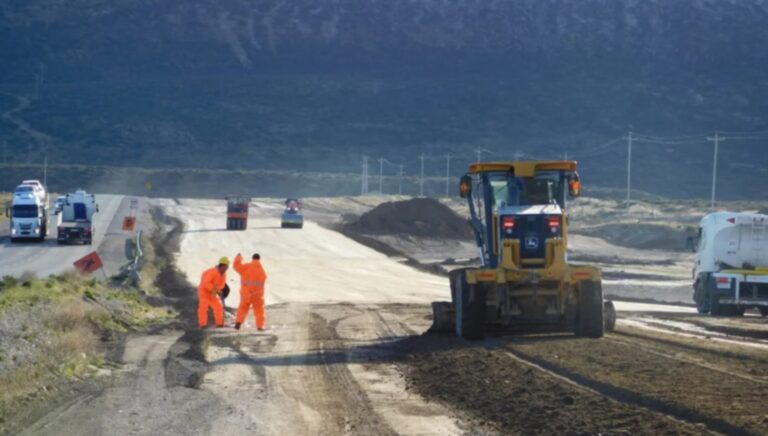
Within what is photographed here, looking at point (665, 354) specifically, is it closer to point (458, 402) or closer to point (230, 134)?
point (458, 402)

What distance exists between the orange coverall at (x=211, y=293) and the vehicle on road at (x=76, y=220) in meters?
39.8

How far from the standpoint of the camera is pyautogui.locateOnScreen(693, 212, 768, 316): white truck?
34.1 meters

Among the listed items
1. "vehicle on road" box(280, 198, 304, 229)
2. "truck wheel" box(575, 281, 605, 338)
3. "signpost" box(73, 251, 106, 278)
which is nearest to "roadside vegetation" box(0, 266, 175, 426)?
"signpost" box(73, 251, 106, 278)

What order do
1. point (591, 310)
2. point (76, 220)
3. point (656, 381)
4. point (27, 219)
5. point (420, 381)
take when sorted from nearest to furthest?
point (656, 381) → point (420, 381) → point (591, 310) → point (76, 220) → point (27, 219)

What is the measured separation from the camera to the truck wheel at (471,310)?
76.2 feet

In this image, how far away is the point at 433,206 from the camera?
79188mm

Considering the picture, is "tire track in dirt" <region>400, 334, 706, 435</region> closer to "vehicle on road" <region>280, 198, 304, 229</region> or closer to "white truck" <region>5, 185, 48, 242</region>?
"white truck" <region>5, 185, 48, 242</region>

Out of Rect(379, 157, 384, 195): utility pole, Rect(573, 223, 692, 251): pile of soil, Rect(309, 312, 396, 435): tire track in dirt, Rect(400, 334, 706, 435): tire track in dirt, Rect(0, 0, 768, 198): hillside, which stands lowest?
Rect(309, 312, 396, 435): tire track in dirt

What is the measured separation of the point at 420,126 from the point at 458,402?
13480 centimetres

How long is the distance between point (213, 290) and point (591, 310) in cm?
868

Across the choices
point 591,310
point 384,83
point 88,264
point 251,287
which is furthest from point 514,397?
point 384,83

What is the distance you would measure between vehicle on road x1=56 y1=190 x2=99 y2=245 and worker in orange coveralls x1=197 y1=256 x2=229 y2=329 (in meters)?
39.8

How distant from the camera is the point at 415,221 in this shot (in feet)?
257

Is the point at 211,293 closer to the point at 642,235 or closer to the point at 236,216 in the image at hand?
the point at 236,216
